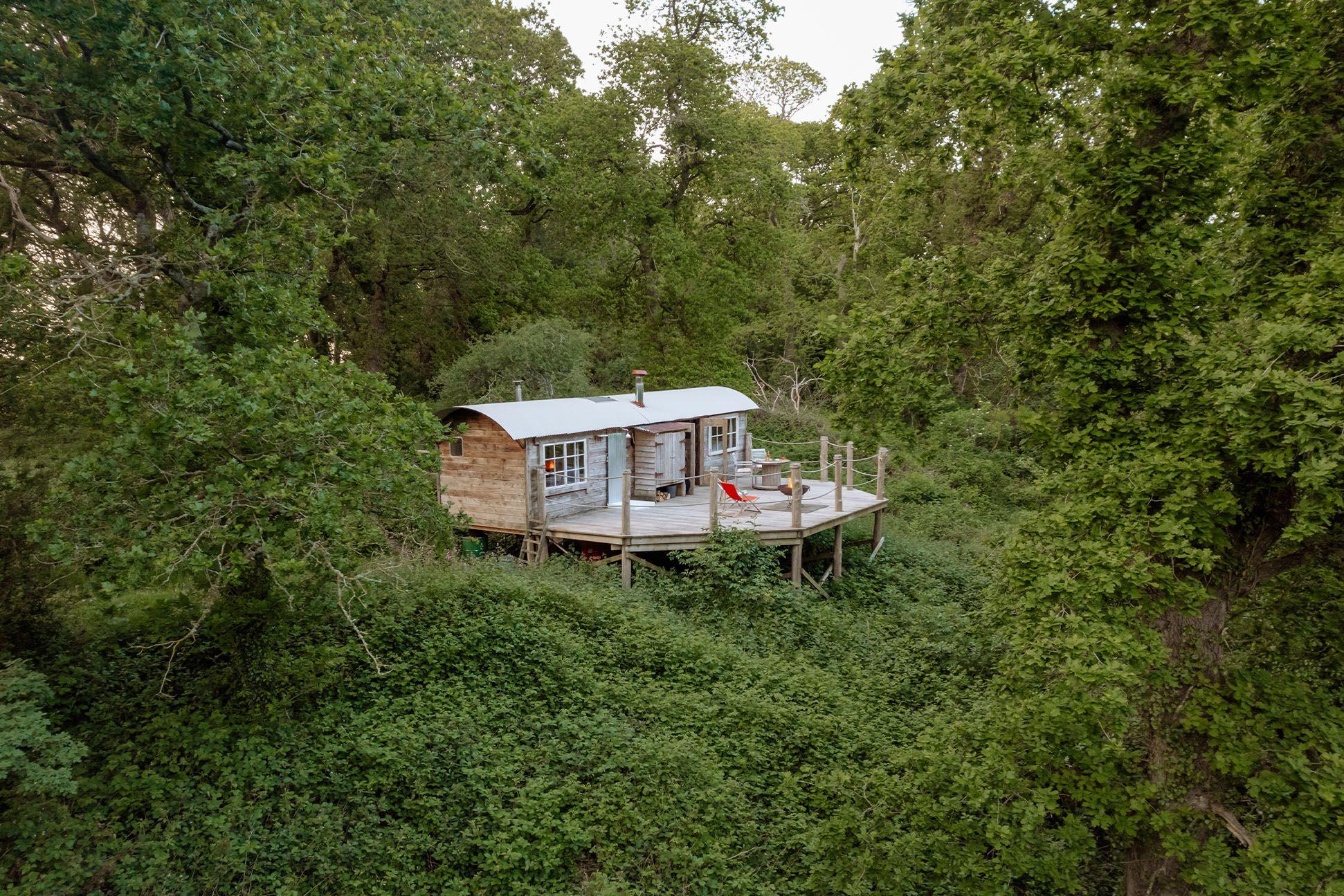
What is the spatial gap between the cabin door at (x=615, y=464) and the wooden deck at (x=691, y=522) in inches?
12.2

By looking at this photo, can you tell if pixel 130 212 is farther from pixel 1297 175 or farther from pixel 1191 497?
pixel 1297 175

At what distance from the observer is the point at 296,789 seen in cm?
738

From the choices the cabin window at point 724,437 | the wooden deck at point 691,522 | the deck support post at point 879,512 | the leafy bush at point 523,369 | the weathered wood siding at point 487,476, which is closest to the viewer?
the wooden deck at point 691,522

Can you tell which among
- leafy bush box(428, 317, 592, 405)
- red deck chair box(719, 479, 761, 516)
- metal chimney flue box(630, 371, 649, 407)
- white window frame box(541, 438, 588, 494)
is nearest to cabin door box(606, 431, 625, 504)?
white window frame box(541, 438, 588, 494)

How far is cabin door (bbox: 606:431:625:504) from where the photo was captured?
1491 centimetres

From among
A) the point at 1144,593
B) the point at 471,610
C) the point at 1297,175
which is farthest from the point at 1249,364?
the point at 471,610

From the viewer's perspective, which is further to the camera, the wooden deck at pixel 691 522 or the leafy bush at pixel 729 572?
the wooden deck at pixel 691 522

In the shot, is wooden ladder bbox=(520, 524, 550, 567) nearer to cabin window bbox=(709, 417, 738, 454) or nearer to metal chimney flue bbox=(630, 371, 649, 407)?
metal chimney flue bbox=(630, 371, 649, 407)

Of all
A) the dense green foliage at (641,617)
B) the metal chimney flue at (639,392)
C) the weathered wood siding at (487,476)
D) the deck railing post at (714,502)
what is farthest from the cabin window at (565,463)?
the dense green foliage at (641,617)

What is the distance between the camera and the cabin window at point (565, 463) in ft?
44.6

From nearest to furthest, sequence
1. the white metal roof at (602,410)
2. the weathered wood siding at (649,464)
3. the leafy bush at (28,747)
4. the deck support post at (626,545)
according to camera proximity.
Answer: the leafy bush at (28,747)
the deck support post at (626,545)
the white metal roof at (602,410)
the weathered wood siding at (649,464)

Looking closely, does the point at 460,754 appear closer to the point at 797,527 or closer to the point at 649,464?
the point at 797,527

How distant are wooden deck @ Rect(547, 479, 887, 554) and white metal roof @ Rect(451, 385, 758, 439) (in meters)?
1.59

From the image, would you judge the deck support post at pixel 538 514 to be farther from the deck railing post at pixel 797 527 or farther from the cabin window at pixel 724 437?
the cabin window at pixel 724 437
